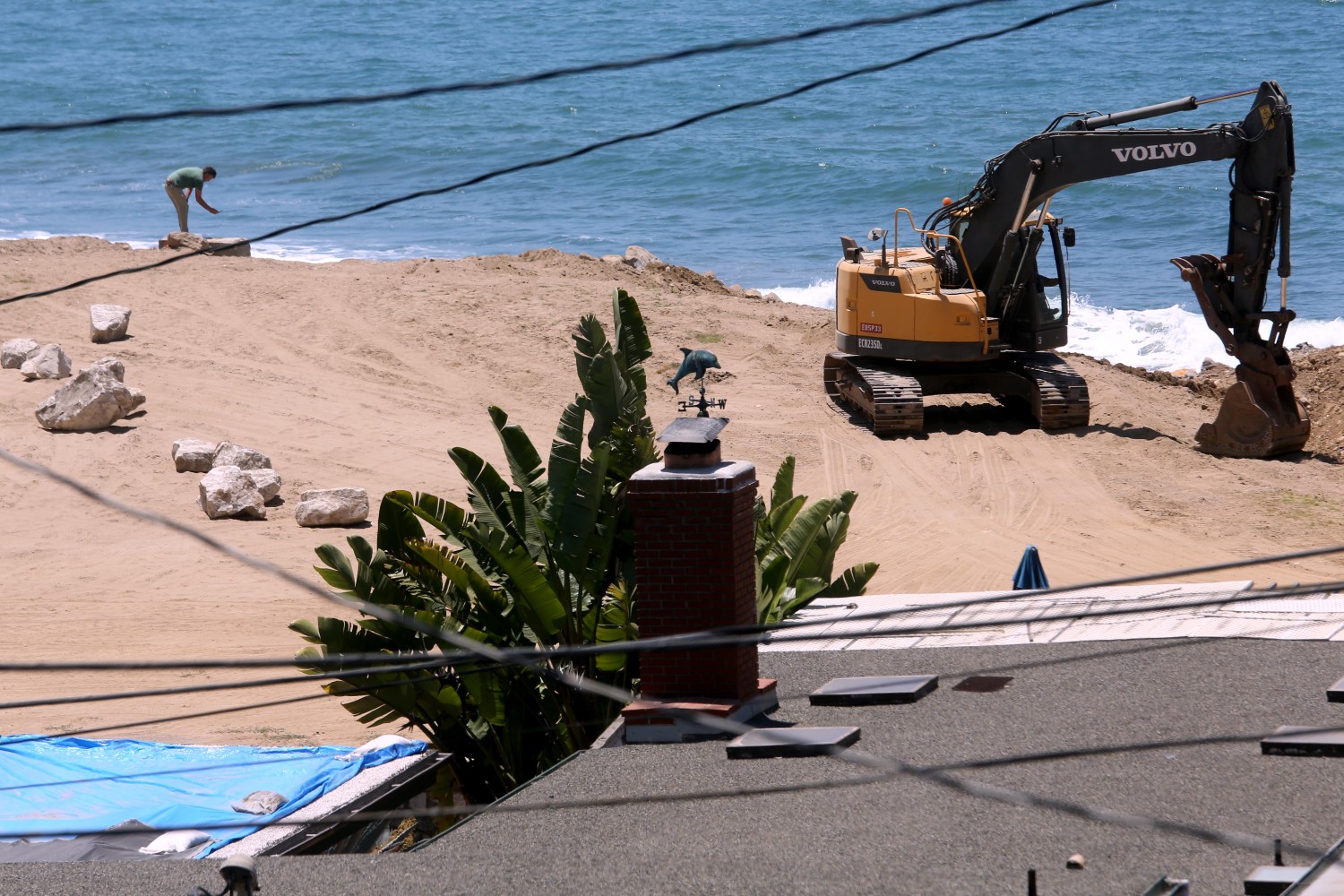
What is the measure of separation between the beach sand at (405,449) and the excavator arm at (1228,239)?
26.7 inches

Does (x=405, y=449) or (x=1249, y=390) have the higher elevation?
(x=1249, y=390)

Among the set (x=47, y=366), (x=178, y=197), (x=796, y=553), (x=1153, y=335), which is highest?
(x=178, y=197)

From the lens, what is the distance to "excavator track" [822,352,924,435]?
20.0 metres

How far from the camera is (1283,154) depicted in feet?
58.0

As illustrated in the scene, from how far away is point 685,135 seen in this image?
52.9 metres

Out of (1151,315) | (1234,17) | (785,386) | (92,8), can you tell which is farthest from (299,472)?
(92,8)

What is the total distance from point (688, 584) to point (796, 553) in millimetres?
3352

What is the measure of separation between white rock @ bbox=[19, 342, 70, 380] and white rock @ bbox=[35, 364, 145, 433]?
155cm

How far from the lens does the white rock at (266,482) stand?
697 inches

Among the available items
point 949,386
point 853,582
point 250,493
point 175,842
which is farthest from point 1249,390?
point 175,842

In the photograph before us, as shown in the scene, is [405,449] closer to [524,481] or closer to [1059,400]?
[1059,400]

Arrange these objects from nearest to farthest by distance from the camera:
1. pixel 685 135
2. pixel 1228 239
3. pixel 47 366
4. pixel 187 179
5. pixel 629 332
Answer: pixel 629 332
pixel 1228 239
pixel 47 366
pixel 187 179
pixel 685 135

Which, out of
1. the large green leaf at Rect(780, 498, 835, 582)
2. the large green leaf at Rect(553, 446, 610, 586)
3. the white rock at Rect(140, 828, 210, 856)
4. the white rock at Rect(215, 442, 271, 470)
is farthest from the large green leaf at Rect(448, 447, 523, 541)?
the white rock at Rect(215, 442, 271, 470)

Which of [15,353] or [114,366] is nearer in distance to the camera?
Answer: [114,366]
